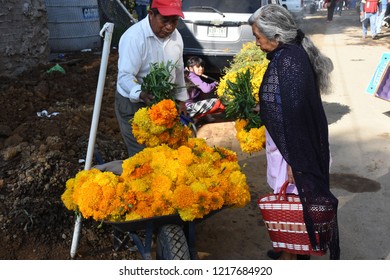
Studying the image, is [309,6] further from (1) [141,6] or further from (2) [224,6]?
(2) [224,6]

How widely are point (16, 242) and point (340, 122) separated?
5.57 m

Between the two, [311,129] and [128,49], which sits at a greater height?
[128,49]

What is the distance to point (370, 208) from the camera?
4.97m

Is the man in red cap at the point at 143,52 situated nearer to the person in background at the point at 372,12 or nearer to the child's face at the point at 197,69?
the child's face at the point at 197,69

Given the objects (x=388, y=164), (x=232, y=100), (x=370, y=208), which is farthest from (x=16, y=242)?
(x=388, y=164)

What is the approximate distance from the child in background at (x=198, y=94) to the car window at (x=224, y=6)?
1.59 m

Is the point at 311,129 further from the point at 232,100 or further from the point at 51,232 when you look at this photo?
the point at 51,232

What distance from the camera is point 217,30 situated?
8.44 m

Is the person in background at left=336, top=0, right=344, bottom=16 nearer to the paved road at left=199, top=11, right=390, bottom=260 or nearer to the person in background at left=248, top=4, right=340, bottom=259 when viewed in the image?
the paved road at left=199, top=11, right=390, bottom=260

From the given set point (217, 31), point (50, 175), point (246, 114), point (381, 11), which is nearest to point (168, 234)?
point (246, 114)

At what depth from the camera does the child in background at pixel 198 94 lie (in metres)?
7.21

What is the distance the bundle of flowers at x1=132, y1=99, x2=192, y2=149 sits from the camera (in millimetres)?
3324

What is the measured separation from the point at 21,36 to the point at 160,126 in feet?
20.7

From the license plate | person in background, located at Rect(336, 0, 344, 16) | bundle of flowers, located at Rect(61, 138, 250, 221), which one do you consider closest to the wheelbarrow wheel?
bundle of flowers, located at Rect(61, 138, 250, 221)
